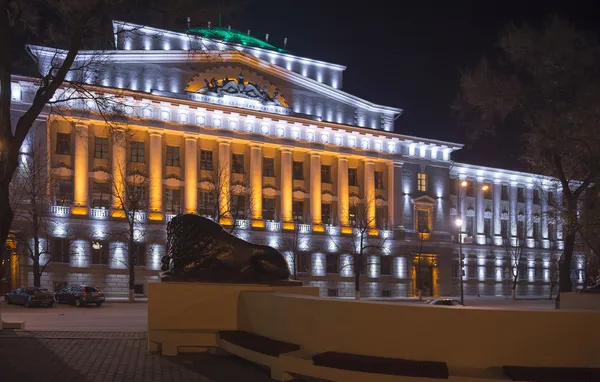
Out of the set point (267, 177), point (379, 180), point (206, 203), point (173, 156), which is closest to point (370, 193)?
point (379, 180)

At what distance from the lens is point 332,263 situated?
59.7 metres

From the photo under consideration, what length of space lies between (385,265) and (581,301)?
1878 inches

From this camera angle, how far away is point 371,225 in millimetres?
62406

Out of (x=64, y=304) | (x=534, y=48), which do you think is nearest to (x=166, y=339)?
(x=534, y=48)

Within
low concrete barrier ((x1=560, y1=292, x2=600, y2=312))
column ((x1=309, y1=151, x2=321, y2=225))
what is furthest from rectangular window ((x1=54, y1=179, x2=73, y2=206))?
low concrete barrier ((x1=560, y1=292, x2=600, y2=312))

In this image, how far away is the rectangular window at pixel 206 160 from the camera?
56822mm

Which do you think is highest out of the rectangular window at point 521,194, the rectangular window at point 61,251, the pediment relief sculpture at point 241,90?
the pediment relief sculpture at point 241,90

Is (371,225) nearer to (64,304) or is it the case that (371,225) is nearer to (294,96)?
(294,96)

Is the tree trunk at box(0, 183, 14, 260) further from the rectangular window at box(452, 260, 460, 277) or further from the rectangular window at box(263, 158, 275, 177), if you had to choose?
the rectangular window at box(452, 260, 460, 277)

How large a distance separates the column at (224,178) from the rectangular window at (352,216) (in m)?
12.4

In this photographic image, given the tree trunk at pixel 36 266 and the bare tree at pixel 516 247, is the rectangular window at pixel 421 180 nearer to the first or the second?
the bare tree at pixel 516 247

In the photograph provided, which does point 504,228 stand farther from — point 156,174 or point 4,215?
point 4,215

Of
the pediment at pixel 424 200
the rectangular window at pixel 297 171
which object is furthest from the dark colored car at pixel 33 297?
the pediment at pixel 424 200

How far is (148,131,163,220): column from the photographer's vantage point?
175ft
